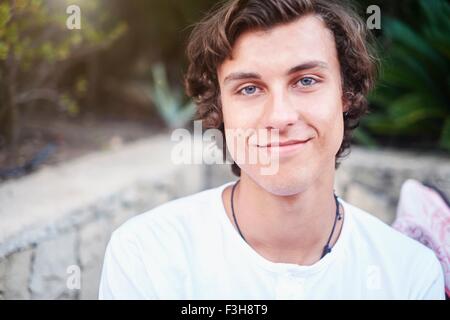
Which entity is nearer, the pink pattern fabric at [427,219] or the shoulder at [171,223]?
the shoulder at [171,223]

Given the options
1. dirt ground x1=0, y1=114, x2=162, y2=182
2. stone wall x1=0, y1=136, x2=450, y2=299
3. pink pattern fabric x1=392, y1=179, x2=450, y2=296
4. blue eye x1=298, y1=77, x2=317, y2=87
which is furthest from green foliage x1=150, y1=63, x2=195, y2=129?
blue eye x1=298, y1=77, x2=317, y2=87

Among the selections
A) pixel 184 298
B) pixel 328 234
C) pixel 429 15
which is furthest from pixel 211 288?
pixel 429 15

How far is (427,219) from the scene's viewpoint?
90.2 inches

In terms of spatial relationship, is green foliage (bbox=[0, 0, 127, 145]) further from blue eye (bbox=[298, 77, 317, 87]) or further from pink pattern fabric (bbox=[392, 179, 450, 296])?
pink pattern fabric (bbox=[392, 179, 450, 296])

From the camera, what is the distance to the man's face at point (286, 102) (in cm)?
188

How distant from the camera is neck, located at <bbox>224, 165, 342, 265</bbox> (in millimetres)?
2064

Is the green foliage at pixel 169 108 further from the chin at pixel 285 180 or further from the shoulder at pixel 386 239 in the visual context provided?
the chin at pixel 285 180

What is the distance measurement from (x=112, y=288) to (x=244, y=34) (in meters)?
0.99

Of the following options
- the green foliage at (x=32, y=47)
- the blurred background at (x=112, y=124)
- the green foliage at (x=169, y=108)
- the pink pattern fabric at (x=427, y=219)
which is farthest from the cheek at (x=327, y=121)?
the green foliage at (x=169, y=108)

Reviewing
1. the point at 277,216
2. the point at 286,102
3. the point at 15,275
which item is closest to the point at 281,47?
the point at 286,102

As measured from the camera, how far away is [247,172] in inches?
77.6

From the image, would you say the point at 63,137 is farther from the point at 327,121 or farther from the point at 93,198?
the point at 327,121

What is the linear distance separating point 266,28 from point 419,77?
2652 mm

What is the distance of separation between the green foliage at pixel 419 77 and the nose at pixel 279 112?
2307 mm
